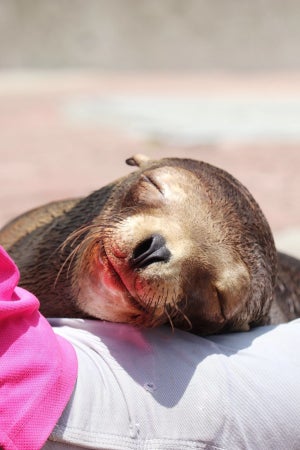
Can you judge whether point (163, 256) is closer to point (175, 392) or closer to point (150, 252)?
point (150, 252)

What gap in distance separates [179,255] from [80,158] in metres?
8.16

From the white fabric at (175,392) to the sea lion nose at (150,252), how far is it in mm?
310

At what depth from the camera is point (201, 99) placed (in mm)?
15625

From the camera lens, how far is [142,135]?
1185 cm

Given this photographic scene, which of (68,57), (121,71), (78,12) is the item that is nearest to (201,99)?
(121,71)

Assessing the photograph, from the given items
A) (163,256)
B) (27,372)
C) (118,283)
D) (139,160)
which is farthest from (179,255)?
(139,160)

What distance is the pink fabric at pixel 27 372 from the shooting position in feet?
7.87

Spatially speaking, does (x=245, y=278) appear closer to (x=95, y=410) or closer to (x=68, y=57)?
(x=95, y=410)

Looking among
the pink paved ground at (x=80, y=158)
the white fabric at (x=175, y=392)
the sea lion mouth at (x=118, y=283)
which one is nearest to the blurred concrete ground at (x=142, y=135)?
the pink paved ground at (x=80, y=158)

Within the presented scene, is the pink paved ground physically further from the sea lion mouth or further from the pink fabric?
the pink fabric

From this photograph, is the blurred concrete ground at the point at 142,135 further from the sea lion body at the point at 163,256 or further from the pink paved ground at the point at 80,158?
the sea lion body at the point at 163,256

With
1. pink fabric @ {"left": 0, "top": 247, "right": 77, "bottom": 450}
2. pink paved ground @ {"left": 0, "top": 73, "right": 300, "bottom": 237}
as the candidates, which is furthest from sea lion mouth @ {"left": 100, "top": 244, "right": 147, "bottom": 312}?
pink paved ground @ {"left": 0, "top": 73, "right": 300, "bottom": 237}

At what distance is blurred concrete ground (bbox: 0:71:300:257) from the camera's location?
8.80 m

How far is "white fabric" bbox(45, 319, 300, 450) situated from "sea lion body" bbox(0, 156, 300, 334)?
94 mm
